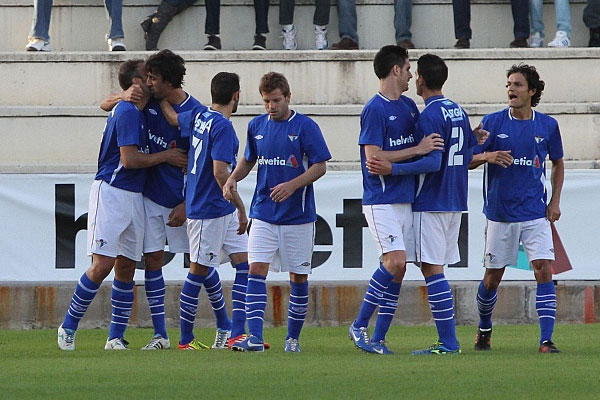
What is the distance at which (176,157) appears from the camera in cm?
953

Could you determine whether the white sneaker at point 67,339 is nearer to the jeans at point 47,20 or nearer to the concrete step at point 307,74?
the concrete step at point 307,74

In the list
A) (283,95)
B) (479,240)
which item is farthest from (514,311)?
(283,95)

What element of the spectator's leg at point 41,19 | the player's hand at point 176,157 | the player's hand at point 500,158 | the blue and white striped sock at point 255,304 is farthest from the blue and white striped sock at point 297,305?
the spectator's leg at point 41,19

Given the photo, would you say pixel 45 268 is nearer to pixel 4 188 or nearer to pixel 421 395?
pixel 4 188

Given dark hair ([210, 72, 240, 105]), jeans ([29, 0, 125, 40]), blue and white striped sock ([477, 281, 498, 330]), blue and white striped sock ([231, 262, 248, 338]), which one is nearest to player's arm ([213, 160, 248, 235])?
dark hair ([210, 72, 240, 105])

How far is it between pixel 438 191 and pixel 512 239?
872 millimetres

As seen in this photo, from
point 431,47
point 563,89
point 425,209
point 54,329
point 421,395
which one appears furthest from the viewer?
point 431,47

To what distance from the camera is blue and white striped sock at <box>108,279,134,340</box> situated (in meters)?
9.72

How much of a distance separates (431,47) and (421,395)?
33.3 feet

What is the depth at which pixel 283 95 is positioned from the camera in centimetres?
908

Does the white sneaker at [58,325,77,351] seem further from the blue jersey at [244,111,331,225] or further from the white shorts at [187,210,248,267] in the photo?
the blue jersey at [244,111,331,225]

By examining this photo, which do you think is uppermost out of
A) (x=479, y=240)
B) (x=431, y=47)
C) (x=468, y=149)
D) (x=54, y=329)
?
(x=431, y=47)

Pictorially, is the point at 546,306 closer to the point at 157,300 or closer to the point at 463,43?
the point at 157,300

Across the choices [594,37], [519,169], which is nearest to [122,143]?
[519,169]
